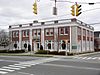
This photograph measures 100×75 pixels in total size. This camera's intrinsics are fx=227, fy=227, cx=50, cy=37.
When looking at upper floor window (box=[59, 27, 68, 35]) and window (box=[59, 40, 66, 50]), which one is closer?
window (box=[59, 40, 66, 50])

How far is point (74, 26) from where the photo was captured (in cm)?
5088

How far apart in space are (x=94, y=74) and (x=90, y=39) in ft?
169

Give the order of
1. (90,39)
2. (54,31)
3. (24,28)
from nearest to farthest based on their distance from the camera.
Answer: (54,31), (24,28), (90,39)

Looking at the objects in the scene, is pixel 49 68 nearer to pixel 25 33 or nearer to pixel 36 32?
pixel 36 32

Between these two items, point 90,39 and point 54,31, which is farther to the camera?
point 90,39

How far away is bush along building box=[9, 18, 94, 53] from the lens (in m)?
51.3

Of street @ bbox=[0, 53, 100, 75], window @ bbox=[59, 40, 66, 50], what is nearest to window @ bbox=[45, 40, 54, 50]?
window @ bbox=[59, 40, 66, 50]

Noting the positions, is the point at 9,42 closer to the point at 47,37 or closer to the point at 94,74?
the point at 47,37

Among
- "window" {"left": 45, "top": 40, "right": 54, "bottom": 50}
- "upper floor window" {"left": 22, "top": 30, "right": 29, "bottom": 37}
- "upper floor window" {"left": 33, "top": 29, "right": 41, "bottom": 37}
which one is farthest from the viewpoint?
"upper floor window" {"left": 22, "top": 30, "right": 29, "bottom": 37}

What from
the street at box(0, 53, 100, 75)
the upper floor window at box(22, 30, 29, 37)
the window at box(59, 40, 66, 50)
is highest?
the upper floor window at box(22, 30, 29, 37)

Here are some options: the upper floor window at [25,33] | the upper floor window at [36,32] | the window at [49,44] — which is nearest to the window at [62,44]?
the window at [49,44]

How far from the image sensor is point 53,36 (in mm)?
54812

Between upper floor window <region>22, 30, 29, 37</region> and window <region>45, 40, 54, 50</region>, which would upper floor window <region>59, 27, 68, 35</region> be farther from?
upper floor window <region>22, 30, 29, 37</region>

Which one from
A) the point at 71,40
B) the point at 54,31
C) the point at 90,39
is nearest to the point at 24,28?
the point at 54,31
